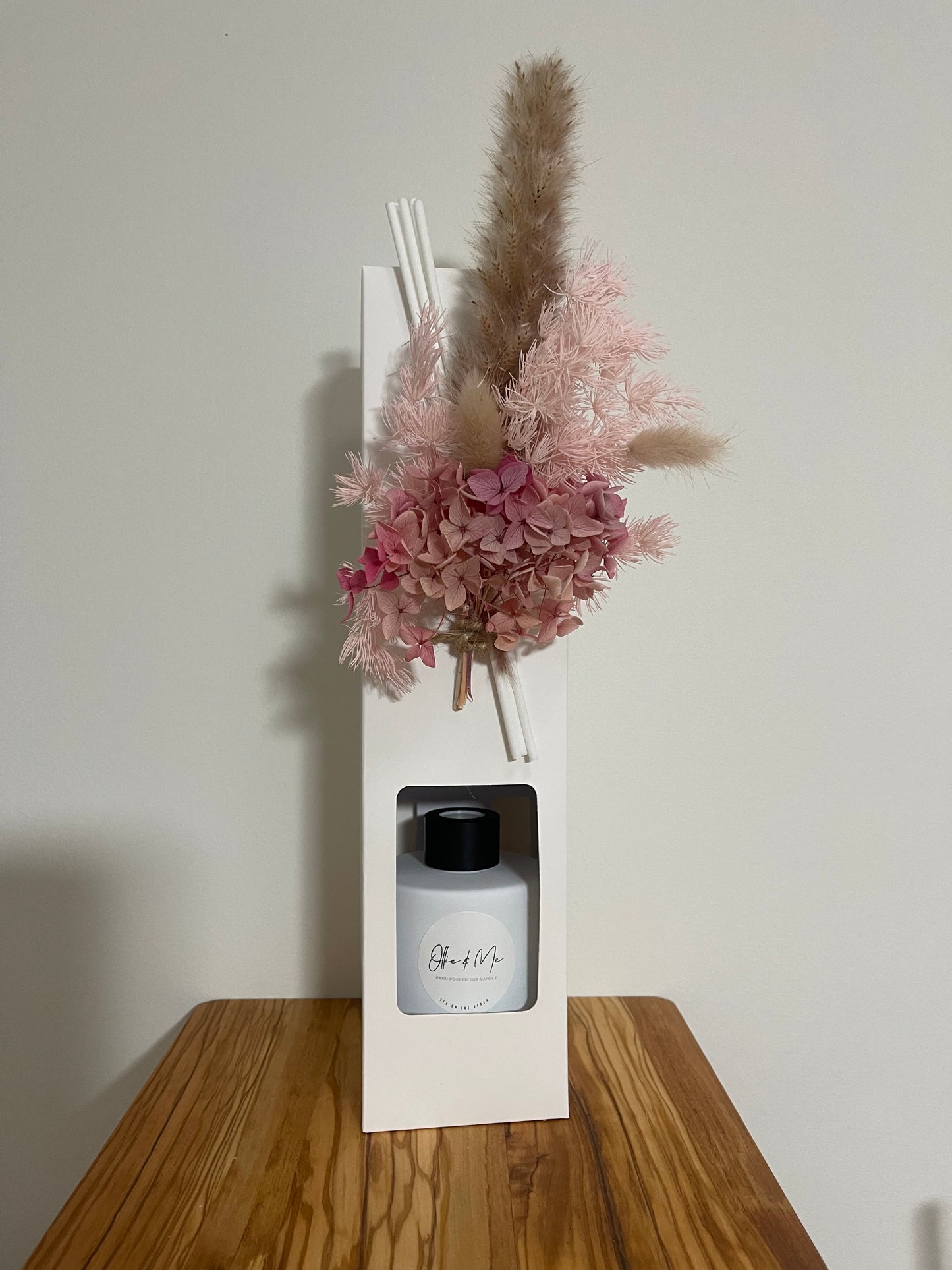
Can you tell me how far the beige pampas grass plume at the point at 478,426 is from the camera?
521mm

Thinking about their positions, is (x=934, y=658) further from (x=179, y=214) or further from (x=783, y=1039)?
(x=179, y=214)

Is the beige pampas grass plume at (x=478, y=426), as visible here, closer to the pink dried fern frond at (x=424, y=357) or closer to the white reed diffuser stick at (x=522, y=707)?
the pink dried fern frond at (x=424, y=357)

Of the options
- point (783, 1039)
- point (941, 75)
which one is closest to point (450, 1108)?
point (783, 1039)

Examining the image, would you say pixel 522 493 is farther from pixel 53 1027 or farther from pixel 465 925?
pixel 53 1027

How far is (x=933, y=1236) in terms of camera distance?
0.85 metres

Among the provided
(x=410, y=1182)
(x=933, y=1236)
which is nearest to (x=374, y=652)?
(x=410, y=1182)

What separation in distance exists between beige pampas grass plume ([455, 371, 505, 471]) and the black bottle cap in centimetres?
26

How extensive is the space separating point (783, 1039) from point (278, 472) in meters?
0.70

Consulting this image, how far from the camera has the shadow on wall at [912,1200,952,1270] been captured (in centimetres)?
85

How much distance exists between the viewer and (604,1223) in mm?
513

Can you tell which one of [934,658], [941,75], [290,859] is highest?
[941,75]

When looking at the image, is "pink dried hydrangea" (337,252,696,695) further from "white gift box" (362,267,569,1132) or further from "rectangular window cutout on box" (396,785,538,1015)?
"rectangular window cutout on box" (396,785,538,1015)

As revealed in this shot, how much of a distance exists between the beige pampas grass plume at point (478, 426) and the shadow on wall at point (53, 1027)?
1.71 feet

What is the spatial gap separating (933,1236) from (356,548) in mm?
841
